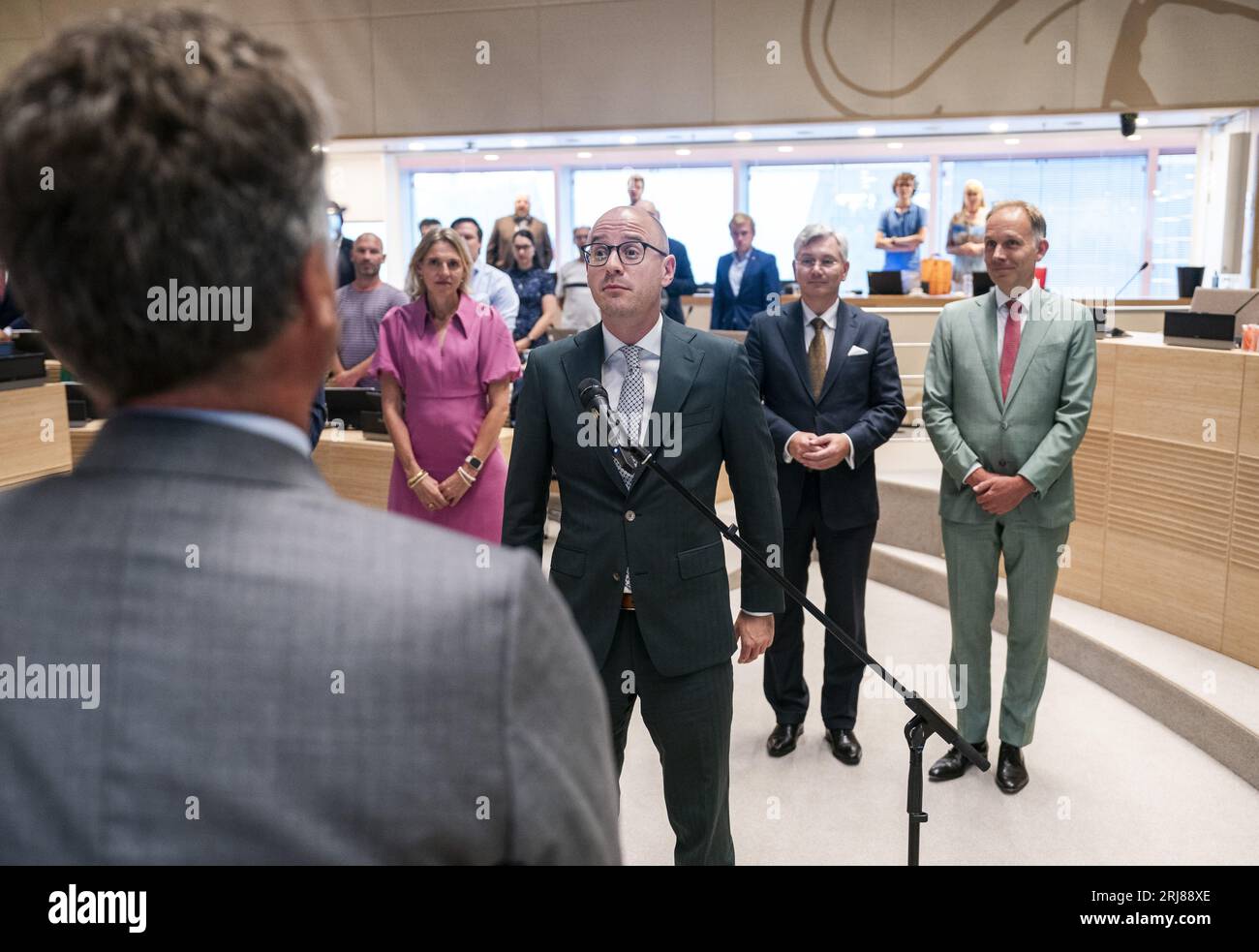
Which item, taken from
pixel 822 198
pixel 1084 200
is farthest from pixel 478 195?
pixel 1084 200

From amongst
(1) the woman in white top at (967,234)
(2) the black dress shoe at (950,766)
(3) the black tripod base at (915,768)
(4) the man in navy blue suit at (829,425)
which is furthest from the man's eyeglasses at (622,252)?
(1) the woman in white top at (967,234)

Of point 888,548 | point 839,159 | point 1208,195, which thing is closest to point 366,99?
point 839,159

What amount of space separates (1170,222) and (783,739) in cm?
895

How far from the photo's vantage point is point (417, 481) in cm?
375

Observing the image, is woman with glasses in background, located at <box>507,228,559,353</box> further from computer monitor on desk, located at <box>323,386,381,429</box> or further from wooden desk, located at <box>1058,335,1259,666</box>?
wooden desk, located at <box>1058,335,1259,666</box>

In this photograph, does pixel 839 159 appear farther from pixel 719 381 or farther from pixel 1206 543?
pixel 719 381

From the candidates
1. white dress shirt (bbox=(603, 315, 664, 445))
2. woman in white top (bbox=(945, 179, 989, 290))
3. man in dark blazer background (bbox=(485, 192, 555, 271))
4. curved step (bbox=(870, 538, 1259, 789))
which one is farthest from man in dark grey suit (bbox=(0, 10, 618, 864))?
woman in white top (bbox=(945, 179, 989, 290))

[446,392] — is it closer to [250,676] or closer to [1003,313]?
[1003,313]

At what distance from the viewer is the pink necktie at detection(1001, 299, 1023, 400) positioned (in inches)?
136

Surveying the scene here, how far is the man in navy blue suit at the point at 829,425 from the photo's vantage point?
365cm

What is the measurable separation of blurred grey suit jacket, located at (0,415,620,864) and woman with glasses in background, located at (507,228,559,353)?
623cm

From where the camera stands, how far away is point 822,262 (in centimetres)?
368

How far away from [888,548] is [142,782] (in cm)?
536

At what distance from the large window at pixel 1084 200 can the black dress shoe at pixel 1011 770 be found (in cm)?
845
